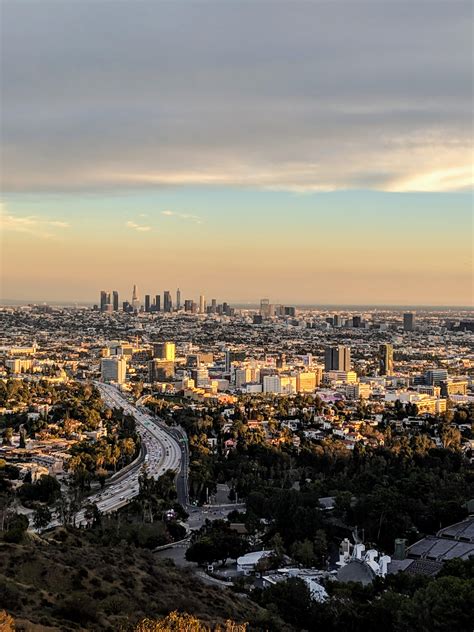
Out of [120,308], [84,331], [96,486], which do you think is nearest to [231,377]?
[96,486]

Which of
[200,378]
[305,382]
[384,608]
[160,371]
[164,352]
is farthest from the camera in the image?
[164,352]

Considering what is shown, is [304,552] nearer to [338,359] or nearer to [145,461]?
[145,461]

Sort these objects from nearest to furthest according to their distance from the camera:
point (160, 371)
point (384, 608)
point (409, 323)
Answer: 1. point (384, 608)
2. point (160, 371)
3. point (409, 323)

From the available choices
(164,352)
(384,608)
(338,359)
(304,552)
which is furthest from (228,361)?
(384,608)

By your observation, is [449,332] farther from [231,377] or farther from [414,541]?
[414,541]

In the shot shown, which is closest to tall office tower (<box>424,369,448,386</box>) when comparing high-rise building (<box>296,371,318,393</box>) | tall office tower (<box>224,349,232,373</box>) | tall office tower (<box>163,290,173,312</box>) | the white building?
high-rise building (<box>296,371,318,393</box>)

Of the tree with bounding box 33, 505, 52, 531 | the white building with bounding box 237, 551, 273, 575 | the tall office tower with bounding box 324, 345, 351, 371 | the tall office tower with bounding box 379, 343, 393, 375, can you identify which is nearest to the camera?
the white building with bounding box 237, 551, 273, 575

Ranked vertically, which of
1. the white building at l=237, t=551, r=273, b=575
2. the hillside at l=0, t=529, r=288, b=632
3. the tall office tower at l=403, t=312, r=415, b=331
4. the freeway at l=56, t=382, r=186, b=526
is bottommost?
the freeway at l=56, t=382, r=186, b=526

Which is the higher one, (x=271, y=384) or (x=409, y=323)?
(x=409, y=323)

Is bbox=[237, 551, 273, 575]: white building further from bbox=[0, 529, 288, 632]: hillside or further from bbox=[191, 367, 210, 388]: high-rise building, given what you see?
bbox=[191, 367, 210, 388]: high-rise building

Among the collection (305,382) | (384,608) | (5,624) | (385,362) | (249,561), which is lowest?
(305,382)
